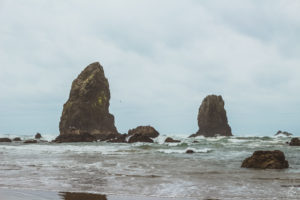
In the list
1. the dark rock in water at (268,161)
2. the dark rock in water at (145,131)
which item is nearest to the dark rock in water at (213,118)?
the dark rock in water at (145,131)

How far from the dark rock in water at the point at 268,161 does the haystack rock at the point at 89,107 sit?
53440 mm

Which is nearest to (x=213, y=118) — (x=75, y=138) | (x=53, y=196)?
(x=75, y=138)

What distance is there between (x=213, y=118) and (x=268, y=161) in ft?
222

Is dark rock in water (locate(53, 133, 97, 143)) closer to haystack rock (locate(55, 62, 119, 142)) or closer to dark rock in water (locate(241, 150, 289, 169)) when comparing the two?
haystack rock (locate(55, 62, 119, 142))

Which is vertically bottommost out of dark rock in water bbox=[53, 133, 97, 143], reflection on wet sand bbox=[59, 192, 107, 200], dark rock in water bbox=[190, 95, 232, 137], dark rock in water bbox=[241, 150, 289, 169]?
reflection on wet sand bbox=[59, 192, 107, 200]

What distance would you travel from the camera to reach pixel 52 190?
29.6 feet

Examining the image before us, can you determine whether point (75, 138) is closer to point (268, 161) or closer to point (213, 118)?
point (213, 118)

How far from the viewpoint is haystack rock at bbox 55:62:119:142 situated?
226 ft

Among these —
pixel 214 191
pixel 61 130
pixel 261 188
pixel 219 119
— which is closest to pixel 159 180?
pixel 214 191

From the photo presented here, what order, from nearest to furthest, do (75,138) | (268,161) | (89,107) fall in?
(268,161) → (75,138) → (89,107)

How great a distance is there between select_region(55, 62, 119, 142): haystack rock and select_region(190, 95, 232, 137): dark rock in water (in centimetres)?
2339

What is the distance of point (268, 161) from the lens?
1590 centimetres

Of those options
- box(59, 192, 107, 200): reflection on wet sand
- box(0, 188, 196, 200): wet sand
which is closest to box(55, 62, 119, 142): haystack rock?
box(0, 188, 196, 200): wet sand

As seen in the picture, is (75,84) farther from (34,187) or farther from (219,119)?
(34,187)
